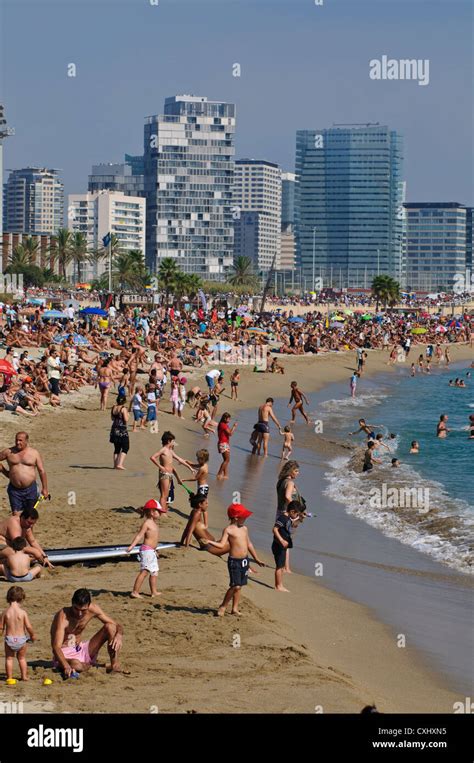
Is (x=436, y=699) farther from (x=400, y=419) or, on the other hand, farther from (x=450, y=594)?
(x=400, y=419)

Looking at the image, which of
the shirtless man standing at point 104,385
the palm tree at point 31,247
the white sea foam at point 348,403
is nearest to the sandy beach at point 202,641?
the shirtless man standing at point 104,385

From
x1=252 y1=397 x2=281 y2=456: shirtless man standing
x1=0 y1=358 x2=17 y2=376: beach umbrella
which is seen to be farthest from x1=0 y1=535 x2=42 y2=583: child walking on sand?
x1=0 y1=358 x2=17 y2=376: beach umbrella

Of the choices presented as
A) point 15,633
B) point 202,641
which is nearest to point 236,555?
point 202,641

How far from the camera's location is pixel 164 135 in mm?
188125

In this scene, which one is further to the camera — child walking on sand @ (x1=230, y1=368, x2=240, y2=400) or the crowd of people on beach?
child walking on sand @ (x1=230, y1=368, x2=240, y2=400)

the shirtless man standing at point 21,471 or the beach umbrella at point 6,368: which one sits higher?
the beach umbrella at point 6,368

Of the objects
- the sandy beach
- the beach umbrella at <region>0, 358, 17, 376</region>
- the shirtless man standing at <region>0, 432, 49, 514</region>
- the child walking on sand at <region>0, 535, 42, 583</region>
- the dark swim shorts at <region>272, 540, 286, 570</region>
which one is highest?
the beach umbrella at <region>0, 358, 17, 376</region>

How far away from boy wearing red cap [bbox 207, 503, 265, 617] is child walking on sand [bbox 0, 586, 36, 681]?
2.43 metres

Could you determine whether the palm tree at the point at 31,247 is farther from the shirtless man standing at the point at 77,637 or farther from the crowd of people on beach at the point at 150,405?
the shirtless man standing at the point at 77,637

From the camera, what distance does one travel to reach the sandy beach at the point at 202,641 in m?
8.54

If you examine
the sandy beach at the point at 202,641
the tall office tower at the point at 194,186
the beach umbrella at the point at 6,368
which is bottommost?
the sandy beach at the point at 202,641

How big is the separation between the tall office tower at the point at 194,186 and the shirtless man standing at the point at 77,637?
17829 centimetres

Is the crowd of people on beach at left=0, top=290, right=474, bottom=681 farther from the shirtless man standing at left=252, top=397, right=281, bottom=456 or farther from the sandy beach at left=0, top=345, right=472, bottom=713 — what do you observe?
the sandy beach at left=0, top=345, right=472, bottom=713

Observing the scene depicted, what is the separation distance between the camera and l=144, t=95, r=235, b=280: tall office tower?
184m
